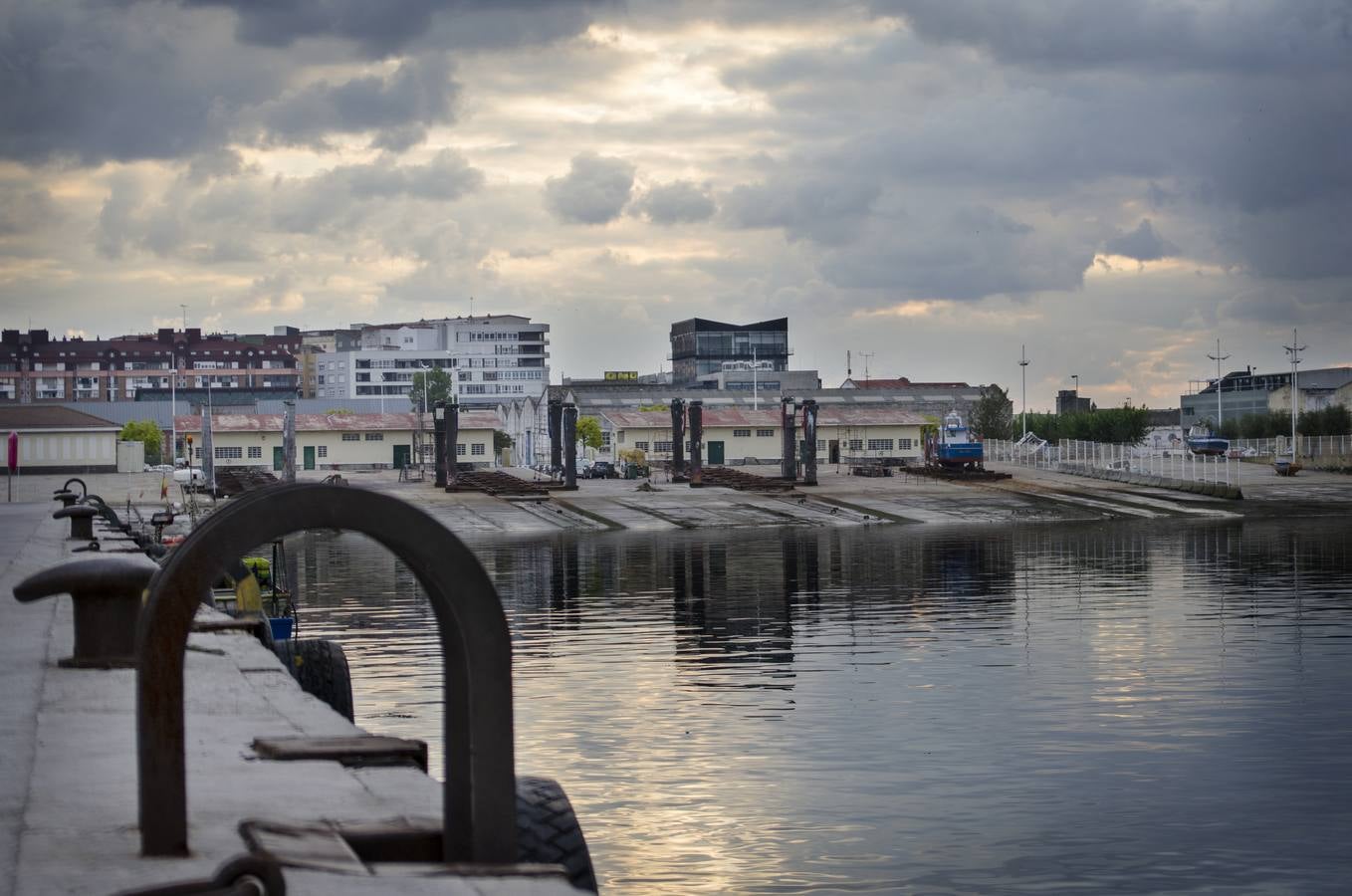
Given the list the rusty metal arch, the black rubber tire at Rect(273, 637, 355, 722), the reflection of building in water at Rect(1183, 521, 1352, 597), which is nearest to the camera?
the rusty metal arch

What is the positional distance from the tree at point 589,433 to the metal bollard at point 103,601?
123246 mm

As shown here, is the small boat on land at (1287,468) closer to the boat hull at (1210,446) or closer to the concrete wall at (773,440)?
the boat hull at (1210,446)

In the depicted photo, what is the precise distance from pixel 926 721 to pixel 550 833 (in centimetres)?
1513

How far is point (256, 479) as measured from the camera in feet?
323

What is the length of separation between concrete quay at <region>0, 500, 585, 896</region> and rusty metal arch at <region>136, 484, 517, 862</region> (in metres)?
0.31

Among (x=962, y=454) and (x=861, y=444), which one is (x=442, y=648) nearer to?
(x=962, y=454)

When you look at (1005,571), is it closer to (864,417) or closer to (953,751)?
(953,751)

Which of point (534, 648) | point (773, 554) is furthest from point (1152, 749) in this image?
point (773, 554)

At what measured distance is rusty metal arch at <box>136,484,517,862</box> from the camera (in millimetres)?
7754

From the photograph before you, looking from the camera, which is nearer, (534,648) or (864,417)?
(534,648)

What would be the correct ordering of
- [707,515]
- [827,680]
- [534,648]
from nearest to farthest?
[827,680], [534,648], [707,515]

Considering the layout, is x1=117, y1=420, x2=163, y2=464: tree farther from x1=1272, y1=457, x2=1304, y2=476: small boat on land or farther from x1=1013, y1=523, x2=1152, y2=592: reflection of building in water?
x1=1013, y1=523, x2=1152, y2=592: reflection of building in water

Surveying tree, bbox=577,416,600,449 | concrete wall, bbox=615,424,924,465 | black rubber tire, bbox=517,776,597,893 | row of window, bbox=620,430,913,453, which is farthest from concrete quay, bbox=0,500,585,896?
tree, bbox=577,416,600,449

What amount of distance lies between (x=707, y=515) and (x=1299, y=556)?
33.4 m
